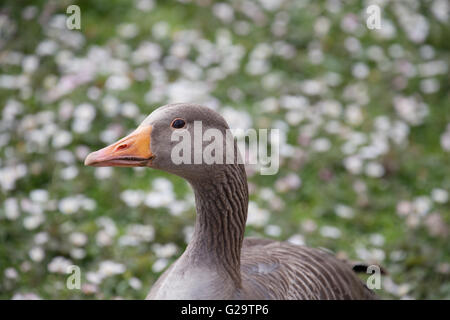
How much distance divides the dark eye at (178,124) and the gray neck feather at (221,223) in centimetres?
22

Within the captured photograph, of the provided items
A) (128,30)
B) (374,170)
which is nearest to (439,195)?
(374,170)

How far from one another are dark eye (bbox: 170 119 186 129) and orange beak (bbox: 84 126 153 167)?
0.08 m

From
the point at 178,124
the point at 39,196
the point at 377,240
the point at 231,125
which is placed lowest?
the point at 377,240

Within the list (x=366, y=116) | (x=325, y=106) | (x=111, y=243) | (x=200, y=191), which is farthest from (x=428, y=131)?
(x=200, y=191)

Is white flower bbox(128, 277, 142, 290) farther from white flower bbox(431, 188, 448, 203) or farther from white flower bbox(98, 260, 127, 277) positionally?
white flower bbox(431, 188, 448, 203)

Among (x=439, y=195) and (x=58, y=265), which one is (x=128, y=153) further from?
(x=439, y=195)

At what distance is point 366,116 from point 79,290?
2.58 meters

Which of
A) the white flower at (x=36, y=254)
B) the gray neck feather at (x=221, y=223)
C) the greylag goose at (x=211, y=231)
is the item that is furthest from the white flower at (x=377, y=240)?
the white flower at (x=36, y=254)

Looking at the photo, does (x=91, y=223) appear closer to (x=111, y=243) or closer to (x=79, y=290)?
(x=111, y=243)

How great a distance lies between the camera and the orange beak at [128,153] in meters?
2.20

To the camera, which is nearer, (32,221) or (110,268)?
(110,268)

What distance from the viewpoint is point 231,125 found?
14.7 ft

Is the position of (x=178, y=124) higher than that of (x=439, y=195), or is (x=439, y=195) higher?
(x=178, y=124)

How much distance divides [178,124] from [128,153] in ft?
0.68
